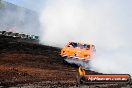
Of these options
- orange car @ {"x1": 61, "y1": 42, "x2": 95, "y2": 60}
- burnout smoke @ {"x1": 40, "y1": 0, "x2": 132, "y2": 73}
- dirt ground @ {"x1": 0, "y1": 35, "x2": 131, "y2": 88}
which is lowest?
dirt ground @ {"x1": 0, "y1": 35, "x2": 131, "y2": 88}

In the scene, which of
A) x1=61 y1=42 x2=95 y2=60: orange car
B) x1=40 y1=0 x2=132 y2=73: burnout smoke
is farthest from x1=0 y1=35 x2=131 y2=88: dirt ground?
x1=40 y1=0 x2=132 y2=73: burnout smoke

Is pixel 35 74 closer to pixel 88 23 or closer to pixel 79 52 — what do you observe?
pixel 79 52

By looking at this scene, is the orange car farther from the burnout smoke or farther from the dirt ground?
the burnout smoke

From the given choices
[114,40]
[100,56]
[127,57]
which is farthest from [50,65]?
[114,40]

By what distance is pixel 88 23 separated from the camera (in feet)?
162

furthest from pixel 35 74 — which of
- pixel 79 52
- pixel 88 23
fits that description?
pixel 88 23

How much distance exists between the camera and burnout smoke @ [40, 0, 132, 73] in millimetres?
40812

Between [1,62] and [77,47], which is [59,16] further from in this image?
[1,62]

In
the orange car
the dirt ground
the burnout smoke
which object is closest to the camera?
the dirt ground

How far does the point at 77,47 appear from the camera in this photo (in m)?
23.5

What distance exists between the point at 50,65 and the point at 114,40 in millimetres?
17507

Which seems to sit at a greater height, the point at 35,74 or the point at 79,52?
the point at 79,52

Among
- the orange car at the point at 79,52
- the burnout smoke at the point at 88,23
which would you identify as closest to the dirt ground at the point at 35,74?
the orange car at the point at 79,52

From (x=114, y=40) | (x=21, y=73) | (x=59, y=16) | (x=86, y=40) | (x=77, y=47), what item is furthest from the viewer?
(x=59, y=16)
